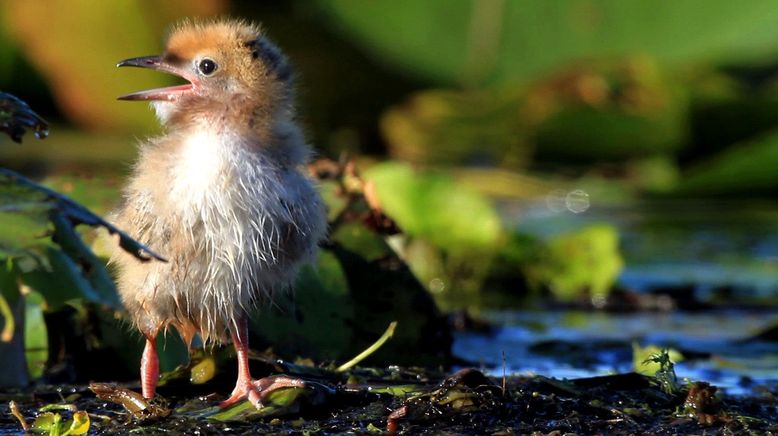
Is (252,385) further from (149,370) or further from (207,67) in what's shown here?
(207,67)

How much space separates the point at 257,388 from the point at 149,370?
34 cm

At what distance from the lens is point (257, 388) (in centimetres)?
360

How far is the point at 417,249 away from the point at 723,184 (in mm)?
3289

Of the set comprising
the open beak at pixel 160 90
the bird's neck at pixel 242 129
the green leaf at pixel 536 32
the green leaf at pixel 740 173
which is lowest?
the bird's neck at pixel 242 129

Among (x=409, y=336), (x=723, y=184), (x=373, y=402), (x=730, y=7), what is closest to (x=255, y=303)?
(x=373, y=402)

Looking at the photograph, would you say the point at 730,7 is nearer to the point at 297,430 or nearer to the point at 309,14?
the point at 309,14

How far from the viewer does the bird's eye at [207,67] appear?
3.82 metres

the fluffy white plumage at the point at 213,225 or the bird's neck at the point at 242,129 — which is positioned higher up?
the bird's neck at the point at 242,129

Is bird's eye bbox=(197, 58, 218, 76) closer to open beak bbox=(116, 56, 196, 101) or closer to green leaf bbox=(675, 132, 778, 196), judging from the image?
open beak bbox=(116, 56, 196, 101)

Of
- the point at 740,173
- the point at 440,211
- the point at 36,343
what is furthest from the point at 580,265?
the point at 36,343

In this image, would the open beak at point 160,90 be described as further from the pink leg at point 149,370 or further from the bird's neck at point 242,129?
the pink leg at point 149,370

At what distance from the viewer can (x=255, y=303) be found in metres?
3.80

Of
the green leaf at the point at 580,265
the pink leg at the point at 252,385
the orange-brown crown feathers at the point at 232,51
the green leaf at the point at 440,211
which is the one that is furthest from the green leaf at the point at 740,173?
the pink leg at the point at 252,385

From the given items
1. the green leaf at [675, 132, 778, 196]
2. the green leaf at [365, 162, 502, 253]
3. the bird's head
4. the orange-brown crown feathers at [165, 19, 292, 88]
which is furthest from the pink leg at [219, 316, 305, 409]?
the green leaf at [675, 132, 778, 196]
